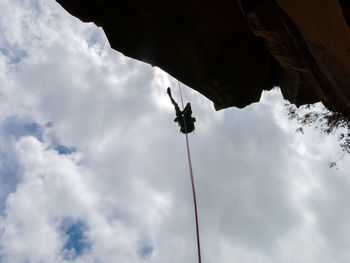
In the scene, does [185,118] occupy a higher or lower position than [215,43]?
→ lower

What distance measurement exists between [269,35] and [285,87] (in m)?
2.11

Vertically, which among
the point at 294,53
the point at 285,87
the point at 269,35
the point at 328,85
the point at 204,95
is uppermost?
the point at 204,95

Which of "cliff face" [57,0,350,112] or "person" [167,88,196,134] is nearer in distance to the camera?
"cliff face" [57,0,350,112]

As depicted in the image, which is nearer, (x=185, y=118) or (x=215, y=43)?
(x=215, y=43)

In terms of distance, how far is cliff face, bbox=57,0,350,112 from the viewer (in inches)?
170

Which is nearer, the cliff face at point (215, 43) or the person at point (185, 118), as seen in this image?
the cliff face at point (215, 43)

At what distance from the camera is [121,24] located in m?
5.52

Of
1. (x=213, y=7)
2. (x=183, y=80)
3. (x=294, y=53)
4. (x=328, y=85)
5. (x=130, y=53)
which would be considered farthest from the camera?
(x=183, y=80)

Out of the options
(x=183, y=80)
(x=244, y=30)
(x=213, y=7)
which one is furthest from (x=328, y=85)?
(x=183, y=80)

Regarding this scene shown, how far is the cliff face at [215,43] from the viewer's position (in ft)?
14.2

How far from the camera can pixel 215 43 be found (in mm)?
5855

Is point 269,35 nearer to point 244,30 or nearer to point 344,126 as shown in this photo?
point 244,30

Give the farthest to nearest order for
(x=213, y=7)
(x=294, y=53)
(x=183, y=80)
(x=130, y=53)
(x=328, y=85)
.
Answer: (x=183, y=80)
(x=130, y=53)
(x=213, y=7)
(x=294, y=53)
(x=328, y=85)

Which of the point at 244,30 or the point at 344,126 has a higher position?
the point at 244,30
